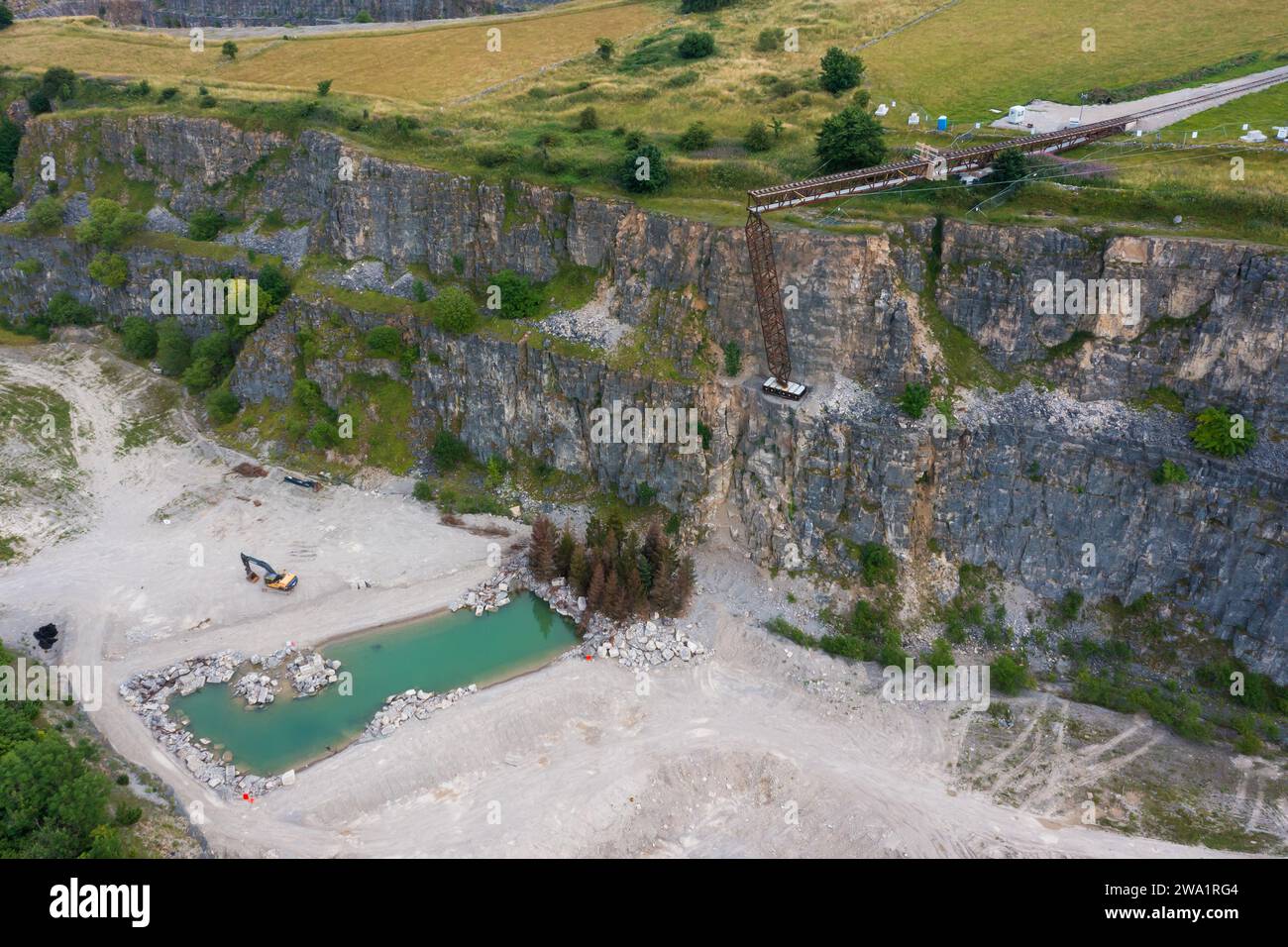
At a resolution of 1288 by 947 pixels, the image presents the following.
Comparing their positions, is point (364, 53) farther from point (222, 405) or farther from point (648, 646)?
point (648, 646)

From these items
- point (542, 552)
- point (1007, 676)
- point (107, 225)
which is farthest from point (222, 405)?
point (1007, 676)

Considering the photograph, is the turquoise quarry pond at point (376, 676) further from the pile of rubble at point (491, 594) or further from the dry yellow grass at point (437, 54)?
the dry yellow grass at point (437, 54)

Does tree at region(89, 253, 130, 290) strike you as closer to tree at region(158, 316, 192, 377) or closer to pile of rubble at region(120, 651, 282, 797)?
tree at region(158, 316, 192, 377)

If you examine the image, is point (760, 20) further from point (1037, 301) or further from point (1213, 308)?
point (1213, 308)

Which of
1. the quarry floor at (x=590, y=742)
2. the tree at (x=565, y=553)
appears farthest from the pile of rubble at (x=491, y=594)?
the tree at (x=565, y=553)
